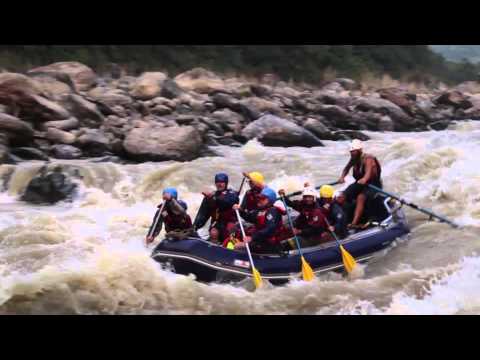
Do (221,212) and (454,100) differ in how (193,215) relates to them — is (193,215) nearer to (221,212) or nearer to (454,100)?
(221,212)

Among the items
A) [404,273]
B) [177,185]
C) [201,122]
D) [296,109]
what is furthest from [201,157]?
[404,273]

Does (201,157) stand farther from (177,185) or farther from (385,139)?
(385,139)

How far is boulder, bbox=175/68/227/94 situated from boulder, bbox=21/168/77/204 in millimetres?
4717

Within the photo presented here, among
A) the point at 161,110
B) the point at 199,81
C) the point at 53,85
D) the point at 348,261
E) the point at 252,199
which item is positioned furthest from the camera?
the point at 199,81

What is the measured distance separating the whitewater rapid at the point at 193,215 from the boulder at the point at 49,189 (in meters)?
0.13

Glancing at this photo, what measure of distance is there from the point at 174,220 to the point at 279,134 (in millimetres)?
4038

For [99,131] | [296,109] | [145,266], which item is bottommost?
[145,266]

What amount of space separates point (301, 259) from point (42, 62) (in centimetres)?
627

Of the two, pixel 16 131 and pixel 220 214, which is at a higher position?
pixel 16 131

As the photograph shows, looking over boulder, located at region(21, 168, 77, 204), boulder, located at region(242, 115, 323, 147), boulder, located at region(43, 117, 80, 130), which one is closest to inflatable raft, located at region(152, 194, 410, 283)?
boulder, located at region(21, 168, 77, 204)

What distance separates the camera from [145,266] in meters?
5.99

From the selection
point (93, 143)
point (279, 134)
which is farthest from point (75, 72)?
point (279, 134)

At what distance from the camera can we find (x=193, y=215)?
7754mm

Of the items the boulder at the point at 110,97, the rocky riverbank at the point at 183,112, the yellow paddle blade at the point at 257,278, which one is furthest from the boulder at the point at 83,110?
the yellow paddle blade at the point at 257,278
